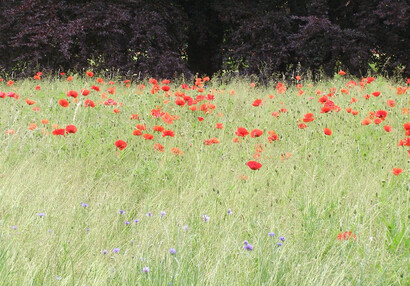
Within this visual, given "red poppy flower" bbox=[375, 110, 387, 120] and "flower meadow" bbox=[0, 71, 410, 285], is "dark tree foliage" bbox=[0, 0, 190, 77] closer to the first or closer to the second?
"flower meadow" bbox=[0, 71, 410, 285]

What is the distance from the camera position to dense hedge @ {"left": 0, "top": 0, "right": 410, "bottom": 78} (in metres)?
8.18

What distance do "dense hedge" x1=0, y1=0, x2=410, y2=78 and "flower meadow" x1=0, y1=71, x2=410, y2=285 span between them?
164 inches

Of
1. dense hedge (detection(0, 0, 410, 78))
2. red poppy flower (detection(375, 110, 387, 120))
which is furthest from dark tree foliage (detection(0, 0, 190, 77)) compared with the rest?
red poppy flower (detection(375, 110, 387, 120))

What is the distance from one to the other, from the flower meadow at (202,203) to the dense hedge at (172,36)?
13.6 ft

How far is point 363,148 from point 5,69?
24.4ft

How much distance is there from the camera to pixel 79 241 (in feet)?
6.82

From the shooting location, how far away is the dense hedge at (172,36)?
8180 mm

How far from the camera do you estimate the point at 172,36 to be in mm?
9312

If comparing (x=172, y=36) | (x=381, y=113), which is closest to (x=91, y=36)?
(x=172, y=36)

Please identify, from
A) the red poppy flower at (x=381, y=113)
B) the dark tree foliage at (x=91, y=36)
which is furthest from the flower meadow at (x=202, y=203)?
the dark tree foliage at (x=91, y=36)

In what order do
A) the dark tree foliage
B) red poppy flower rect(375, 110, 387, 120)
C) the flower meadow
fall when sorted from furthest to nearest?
1. the dark tree foliage
2. red poppy flower rect(375, 110, 387, 120)
3. the flower meadow

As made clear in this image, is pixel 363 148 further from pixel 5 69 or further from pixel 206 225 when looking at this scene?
pixel 5 69

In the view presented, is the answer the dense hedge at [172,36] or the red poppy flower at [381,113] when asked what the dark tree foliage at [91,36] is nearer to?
the dense hedge at [172,36]

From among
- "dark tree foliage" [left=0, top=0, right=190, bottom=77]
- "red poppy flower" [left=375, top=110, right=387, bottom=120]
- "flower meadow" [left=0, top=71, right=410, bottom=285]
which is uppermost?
"red poppy flower" [left=375, top=110, right=387, bottom=120]
